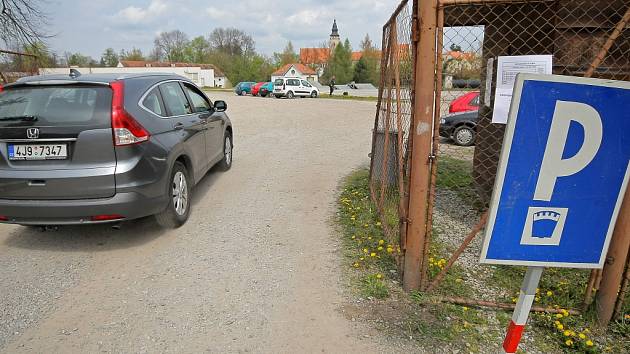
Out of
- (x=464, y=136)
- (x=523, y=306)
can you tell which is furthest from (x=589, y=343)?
(x=464, y=136)

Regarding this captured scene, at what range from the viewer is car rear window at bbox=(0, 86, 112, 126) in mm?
3424

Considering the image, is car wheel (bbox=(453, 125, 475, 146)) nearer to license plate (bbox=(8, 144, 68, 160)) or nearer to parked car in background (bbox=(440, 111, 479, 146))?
parked car in background (bbox=(440, 111, 479, 146))

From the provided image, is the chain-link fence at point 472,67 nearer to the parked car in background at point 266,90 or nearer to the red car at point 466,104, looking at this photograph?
the red car at point 466,104

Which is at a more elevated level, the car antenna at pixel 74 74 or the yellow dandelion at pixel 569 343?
the car antenna at pixel 74 74

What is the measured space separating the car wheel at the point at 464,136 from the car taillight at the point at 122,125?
8.14 meters

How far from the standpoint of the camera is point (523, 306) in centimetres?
177

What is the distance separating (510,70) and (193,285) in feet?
9.81

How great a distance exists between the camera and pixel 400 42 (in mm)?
3426

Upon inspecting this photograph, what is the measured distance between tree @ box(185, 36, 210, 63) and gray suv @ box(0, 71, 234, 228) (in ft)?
279

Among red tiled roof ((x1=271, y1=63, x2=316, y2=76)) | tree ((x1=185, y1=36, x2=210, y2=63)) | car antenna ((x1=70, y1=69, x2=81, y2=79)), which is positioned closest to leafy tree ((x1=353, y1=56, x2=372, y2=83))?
red tiled roof ((x1=271, y1=63, x2=316, y2=76))

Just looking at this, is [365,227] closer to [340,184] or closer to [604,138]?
[340,184]

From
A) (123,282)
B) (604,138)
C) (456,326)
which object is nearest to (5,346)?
(123,282)

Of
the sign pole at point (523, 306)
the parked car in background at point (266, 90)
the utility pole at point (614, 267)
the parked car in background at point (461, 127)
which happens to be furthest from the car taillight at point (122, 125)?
the parked car in background at point (266, 90)

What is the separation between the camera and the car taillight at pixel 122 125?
3.44m
